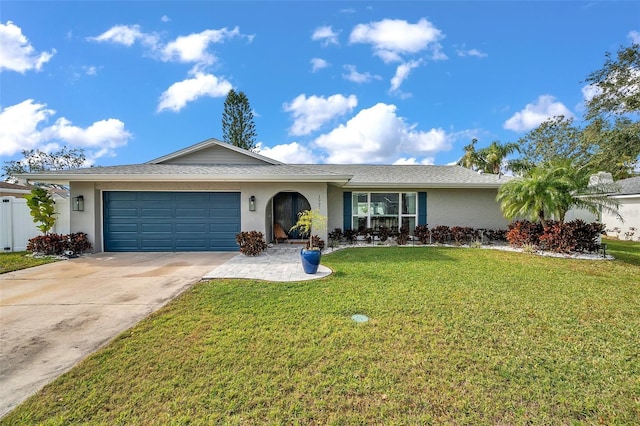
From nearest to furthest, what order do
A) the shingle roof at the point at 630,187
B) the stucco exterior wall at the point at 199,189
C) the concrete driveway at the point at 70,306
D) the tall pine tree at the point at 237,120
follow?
the concrete driveway at the point at 70,306 → the stucco exterior wall at the point at 199,189 → the shingle roof at the point at 630,187 → the tall pine tree at the point at 237,120

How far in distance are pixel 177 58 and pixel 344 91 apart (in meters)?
9.13

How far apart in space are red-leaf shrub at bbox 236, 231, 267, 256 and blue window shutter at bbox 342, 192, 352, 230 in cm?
428

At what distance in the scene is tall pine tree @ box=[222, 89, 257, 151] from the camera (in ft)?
90.4

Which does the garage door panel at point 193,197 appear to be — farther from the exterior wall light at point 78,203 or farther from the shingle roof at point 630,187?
the shingle roof at point 630,187

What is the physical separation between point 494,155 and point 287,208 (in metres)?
21.2

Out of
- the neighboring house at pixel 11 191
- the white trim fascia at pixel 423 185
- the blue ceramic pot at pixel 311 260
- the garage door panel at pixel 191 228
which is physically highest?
the neighboring house at pixel 11 191

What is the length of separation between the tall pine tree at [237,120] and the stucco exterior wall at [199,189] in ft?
59.4

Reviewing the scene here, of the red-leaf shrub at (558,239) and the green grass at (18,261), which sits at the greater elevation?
the red-leaf shrub at (558,239)

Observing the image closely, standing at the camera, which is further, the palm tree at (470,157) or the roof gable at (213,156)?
the palm tree at (470,157)

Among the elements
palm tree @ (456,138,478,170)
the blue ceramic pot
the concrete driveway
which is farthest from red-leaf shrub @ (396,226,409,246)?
palm tree @ (456,138,478,170)

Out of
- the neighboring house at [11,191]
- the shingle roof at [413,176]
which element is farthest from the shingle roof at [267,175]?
the neighboring house at [11,191]

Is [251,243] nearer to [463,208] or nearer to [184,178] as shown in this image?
[184,178]

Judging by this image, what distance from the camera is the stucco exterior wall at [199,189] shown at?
33.1ft

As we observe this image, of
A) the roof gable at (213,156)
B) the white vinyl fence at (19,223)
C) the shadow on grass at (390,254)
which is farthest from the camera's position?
the roof gable at (213,156)
